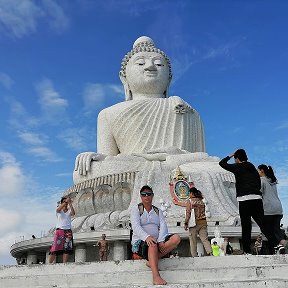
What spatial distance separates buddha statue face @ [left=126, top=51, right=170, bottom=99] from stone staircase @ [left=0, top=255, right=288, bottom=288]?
43.1 feet

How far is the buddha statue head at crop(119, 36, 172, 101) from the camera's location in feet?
58.0

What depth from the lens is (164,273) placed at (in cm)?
452

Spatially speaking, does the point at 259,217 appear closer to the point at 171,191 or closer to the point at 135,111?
the point at 171,191

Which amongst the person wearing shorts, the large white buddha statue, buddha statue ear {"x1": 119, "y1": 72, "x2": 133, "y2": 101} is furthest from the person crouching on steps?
buddha statue ear {"x1": 119, "y1": 72, "x2": 133, "y2": 101}

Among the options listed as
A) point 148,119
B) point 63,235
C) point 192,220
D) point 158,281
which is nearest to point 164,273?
point 158,281

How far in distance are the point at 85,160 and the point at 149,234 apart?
10180 millimetres

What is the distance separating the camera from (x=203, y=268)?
15.4 ft

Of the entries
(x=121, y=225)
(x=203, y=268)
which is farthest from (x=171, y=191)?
(x=203, y=268)

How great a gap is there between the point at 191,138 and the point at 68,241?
10798 mm

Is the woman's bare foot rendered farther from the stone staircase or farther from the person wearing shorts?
the person wearing shorts

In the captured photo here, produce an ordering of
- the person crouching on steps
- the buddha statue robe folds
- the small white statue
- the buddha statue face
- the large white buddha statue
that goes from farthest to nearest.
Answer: the buddha statue face < the buddha statue robe folds < the large white buddha statue < the small white statue < the person crouching on steps

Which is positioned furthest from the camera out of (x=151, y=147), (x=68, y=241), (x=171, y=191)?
(x=151, y=147)

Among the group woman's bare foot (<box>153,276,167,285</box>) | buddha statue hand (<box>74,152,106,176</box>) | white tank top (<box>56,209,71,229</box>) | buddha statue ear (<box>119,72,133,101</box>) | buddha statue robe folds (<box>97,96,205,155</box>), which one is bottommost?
woman's bare foot (<box>153,276,167,285</box>)

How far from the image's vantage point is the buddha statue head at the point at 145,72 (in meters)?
17.7
